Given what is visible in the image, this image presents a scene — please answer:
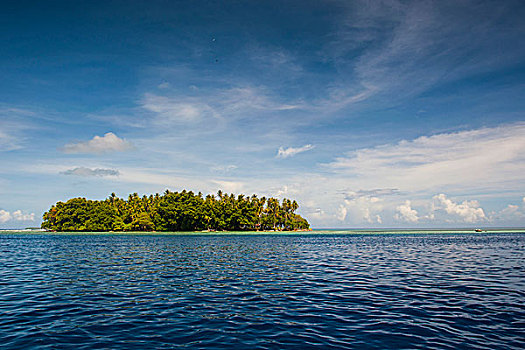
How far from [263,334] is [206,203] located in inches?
7151

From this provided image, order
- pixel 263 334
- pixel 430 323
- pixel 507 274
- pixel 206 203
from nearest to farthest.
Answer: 1. pixel 263 334
2. pixel 430 323
3. pixel 507 274
4. pixel 206 203

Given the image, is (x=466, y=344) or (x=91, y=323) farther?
(x=91, y=323)

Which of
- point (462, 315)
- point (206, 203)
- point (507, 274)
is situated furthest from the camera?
point (206, 203)

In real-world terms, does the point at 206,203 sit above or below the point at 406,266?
above

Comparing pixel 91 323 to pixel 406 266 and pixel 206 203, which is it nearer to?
pixel 406 266

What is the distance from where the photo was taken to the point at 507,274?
108 feet

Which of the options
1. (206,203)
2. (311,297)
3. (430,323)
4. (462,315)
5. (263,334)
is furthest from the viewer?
(206,203)

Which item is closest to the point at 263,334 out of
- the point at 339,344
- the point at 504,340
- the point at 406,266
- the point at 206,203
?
A: the point at 339,344

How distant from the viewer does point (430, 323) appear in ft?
55.5

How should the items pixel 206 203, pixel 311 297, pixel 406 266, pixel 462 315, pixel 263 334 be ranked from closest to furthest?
pixel 263 334 → pixel 462 315 → pixel 311 297 → pixel 406 266 → pixel 206 203

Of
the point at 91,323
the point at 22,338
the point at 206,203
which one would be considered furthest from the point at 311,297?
the point at 206,203

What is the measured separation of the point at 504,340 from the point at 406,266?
1031 inches

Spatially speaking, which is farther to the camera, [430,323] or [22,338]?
[430,323]

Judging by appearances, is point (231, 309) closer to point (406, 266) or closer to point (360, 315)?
point (360, 315)
